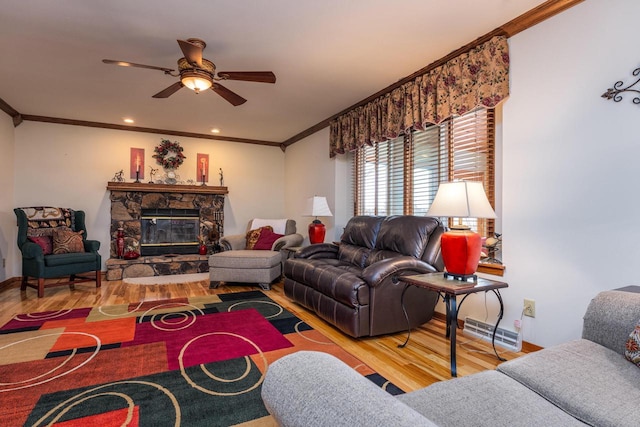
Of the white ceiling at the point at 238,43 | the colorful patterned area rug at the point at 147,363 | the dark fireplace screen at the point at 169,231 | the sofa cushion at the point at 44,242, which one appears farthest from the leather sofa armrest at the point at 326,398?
the dark fireplace screen at the point at 169,231

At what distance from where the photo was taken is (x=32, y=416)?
1652mm

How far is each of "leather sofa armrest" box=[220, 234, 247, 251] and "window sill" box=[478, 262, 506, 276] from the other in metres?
3.47

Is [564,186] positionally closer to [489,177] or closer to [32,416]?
[489,177]

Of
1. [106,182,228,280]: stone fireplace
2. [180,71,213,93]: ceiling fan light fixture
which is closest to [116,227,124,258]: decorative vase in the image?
[106,182,228,280]: stone fireplace

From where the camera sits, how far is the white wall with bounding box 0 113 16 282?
447 cm

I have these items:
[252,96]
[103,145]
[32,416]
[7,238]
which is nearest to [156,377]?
[32,416]

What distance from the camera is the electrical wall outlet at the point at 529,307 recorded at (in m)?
2.42

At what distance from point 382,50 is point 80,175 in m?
4.96

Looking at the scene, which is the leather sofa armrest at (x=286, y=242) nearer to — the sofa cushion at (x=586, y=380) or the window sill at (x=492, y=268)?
the window sill at (x=492, y=268)

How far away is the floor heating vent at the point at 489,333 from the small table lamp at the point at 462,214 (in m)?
0.60

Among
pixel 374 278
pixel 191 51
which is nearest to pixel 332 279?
pixel 374 278

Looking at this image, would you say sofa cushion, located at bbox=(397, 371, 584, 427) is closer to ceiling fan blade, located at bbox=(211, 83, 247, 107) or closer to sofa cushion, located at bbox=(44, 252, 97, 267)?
ceiling fan blade, located at bbox=(211, 83, 247, 107)

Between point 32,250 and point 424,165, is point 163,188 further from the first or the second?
point 424,165

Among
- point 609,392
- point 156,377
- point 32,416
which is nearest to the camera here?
point 609,392
